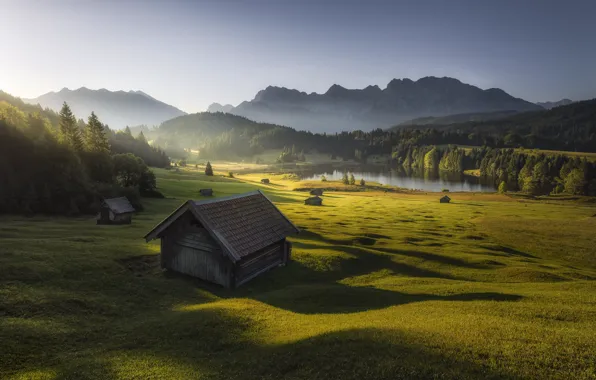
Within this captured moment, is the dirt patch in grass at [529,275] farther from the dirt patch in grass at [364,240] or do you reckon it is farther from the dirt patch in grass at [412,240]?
the dirt patch in grass at [364,240]

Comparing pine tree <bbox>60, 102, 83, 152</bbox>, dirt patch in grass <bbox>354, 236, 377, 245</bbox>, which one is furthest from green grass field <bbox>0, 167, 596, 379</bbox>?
pine tree <bbox>60, 102, 83, 152</bbox>

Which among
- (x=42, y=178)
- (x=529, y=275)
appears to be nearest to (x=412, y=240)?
(x=529, y=275)

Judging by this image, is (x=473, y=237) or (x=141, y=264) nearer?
(x=141, y=264)

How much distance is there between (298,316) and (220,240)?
8.52 metres

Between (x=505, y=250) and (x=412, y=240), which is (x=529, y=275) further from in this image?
(x=412, y=240)

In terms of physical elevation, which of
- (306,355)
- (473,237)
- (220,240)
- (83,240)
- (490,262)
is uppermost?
(220,240)

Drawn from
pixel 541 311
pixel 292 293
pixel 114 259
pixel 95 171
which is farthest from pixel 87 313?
pixel 95 171

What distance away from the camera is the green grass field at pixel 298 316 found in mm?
11422

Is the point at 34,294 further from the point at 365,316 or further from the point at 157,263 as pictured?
the point at 365,316

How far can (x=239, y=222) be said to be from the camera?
26547mm

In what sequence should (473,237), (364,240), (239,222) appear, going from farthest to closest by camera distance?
(473,237) < (364,240) < (239,222)

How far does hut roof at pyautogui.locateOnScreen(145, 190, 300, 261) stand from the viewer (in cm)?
2419

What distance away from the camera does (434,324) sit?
14.9 m

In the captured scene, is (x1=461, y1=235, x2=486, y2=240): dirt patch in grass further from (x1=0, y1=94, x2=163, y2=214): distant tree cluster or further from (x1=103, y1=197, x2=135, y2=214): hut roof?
(x1=0, y1=94, x2=163, y2=214): distant tree cluster
